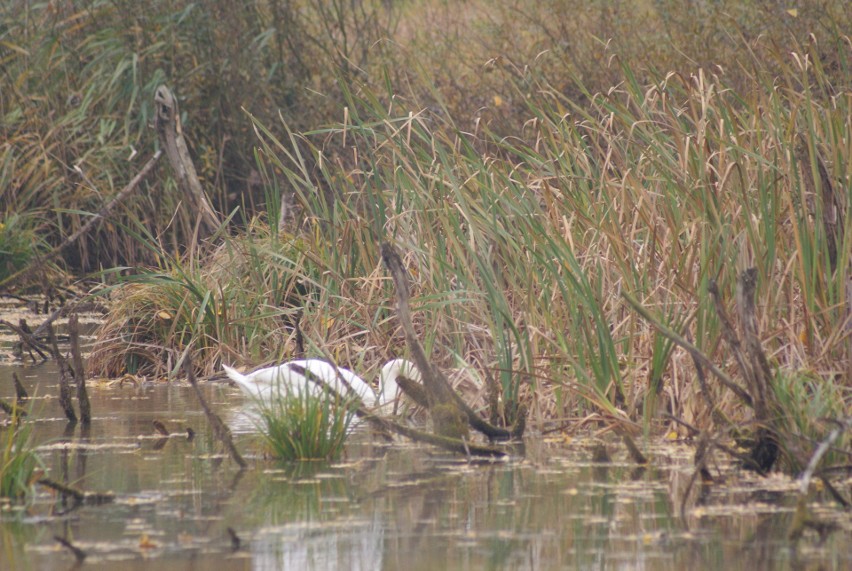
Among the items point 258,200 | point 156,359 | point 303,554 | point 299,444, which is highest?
point 258,200

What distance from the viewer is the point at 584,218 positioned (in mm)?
5902

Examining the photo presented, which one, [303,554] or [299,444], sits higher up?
[299,444]

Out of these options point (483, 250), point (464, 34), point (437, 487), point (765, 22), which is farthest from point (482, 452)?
point (464, 34)

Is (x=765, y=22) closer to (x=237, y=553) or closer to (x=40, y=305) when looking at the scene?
(x=40, y=305)

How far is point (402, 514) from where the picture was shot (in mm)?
3961

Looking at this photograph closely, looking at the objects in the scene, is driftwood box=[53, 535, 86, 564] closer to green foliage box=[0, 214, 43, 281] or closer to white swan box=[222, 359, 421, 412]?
white swan box=[222, 359, 421, 412]

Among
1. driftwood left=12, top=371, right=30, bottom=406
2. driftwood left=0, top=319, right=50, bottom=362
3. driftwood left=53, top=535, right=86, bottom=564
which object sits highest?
driftwood left=0, top=319, right=50, bottom=362

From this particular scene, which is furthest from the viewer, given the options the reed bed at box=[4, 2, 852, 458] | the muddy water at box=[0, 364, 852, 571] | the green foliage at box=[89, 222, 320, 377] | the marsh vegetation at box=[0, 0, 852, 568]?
the green foliage at box=[89, 222, 320, 377]

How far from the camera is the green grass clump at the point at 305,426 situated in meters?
4.73

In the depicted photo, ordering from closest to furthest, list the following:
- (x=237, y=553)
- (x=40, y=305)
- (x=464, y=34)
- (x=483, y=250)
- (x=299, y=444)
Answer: (x=237, y=553) < (x=299, y=444) < (x=483, y=250) < (x=40, y=305) < (x=464, y=34)

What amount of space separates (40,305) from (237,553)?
7.66 metres

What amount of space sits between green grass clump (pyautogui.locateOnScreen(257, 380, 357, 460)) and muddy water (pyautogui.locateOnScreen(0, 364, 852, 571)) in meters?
0.08

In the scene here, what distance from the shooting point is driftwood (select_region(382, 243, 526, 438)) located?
15.9 feet

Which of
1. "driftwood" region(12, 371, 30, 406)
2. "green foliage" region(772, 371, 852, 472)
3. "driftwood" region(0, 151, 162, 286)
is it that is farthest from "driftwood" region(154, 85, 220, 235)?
"green foliage" region(772, 371, 852, 472)
